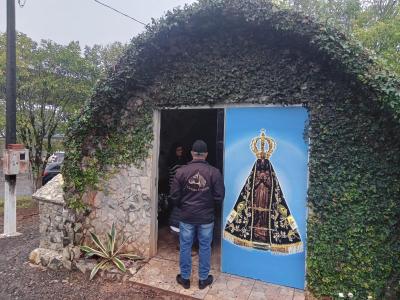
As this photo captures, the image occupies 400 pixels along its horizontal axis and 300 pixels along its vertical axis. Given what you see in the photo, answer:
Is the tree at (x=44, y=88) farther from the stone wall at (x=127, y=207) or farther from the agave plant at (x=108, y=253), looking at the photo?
the agave plant at (x=108, y=253)

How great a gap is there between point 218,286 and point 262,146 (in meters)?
1.92

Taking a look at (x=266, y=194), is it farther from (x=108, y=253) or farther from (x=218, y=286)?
(x=108, y=253)

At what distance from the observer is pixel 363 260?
342cm

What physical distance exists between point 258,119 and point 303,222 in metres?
1.43

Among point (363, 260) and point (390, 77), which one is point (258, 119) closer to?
point (390, 77)

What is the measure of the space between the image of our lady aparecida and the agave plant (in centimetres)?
172

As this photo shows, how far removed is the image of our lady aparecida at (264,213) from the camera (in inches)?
152

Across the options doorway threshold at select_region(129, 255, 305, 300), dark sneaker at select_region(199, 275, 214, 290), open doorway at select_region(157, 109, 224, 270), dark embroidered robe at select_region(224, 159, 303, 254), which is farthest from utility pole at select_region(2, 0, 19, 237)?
dark embroidered robe at select_region(224, 159, 303, 254)

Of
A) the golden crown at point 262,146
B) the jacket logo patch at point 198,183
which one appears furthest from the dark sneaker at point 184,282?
the golden crown at point 262,146

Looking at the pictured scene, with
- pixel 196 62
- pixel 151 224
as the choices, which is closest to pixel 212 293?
pixel 151 224

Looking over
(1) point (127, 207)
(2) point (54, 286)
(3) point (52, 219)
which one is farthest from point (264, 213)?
(3) point (52, 219)

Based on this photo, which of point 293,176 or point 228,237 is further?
point 228,237

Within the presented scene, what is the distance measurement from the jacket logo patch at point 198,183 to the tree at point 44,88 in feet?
19.6

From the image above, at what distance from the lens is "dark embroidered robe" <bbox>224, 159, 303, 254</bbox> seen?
3852mm
